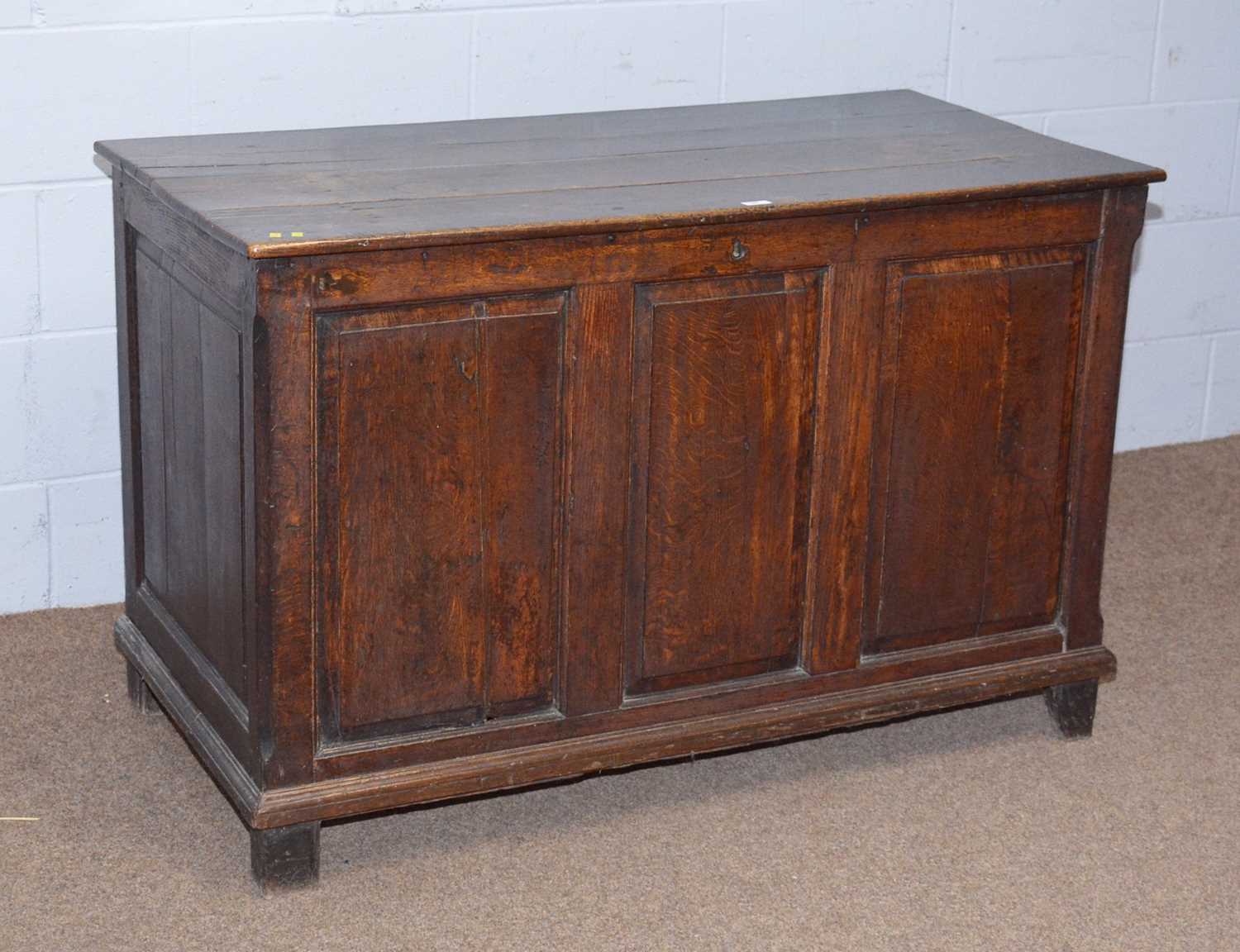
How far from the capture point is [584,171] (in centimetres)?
236

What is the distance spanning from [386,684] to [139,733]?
1.77 ft

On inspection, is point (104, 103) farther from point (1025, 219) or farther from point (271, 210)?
point (1025, 219)

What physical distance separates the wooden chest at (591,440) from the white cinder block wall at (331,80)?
258mm

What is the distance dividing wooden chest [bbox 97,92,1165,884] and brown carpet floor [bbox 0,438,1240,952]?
0.10 metres

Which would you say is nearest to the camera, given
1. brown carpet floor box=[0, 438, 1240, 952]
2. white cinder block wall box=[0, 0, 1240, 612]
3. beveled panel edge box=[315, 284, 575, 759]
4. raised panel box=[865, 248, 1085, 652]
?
beveled panel edge box=[315, 284, 575, 759]

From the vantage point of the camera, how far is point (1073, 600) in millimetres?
2562

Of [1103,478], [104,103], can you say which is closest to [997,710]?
[1103,478]

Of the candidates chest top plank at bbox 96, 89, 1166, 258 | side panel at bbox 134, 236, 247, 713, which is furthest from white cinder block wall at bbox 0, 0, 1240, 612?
side panel at bbox 134, 236, 247, 713

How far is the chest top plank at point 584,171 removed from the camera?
209cm

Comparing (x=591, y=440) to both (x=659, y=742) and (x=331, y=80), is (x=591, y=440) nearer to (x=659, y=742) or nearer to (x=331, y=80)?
(x=659, y=742)

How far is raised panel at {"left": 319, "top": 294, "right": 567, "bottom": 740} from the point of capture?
6.86ft

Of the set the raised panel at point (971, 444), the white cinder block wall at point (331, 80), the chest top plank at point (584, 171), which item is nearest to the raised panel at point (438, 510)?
the chest top plank at point (584, 171)

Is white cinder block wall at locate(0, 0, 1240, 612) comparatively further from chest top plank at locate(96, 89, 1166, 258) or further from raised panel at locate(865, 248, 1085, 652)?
raised panel at locate(865, 248, 1085, 652)

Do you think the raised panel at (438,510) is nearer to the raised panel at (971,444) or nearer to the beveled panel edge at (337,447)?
the beveled panel edge at (337,447)
